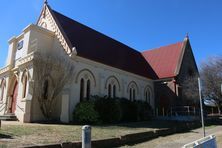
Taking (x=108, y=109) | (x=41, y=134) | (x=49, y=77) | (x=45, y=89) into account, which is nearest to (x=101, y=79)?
(x=108, y=109)

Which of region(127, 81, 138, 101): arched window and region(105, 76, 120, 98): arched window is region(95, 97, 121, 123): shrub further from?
region(127, 81, 138, 101): arched window

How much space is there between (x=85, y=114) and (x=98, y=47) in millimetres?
9849

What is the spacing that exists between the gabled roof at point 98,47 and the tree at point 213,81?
7756mm

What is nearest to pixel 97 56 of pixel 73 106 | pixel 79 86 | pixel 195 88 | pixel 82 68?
pixel 82 68

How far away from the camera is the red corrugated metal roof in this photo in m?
34.6

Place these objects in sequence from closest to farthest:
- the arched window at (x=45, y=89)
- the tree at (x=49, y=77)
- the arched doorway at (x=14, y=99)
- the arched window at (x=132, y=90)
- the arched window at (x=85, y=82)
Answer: the tree at (x=49, y=77), the arched window at (x=45, y=89), the arched window at (x=85, y=82), the arched doorway at (x=14, y=99), the arched window at (x=132, y=90)

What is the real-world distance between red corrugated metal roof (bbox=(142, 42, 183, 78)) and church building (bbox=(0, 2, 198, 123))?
0.58 ft

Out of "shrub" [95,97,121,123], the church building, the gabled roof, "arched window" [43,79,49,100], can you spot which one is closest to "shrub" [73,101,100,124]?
the church building

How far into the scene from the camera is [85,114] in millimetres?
20203

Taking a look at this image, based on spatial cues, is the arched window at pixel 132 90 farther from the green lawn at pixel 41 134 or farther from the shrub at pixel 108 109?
the green lawn at pixel 41 134

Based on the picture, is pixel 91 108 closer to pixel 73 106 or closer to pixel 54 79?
pixel 73 106

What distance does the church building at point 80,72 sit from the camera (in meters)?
21.1

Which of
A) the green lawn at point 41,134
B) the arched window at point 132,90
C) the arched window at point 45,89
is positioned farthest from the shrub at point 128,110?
the green lawn at point 41,134

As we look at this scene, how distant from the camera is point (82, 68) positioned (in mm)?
22547
